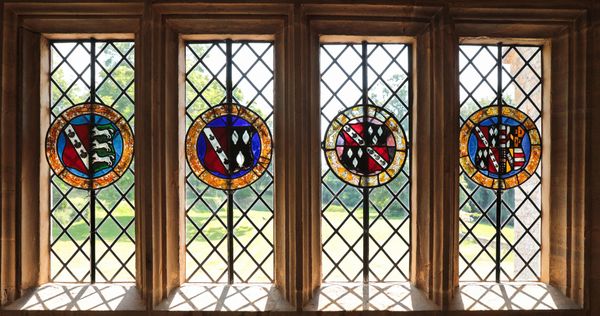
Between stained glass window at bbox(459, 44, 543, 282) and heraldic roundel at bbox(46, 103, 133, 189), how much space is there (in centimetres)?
339

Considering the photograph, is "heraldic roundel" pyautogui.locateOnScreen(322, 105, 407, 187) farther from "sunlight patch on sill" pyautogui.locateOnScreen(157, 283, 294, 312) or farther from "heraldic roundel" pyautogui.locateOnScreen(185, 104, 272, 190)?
"sunlight patch on sill" pyautogui.locateOnScreen(157, 283, 294, 312)

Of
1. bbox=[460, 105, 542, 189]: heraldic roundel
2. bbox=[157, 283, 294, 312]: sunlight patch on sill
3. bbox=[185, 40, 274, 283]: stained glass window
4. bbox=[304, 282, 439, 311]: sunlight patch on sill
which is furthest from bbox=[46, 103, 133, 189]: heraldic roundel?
bbox=[460, 105, 542, 189]: heraldic roundel

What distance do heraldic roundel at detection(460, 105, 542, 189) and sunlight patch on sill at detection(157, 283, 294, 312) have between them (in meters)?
2.27

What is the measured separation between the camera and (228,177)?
3.12 metres

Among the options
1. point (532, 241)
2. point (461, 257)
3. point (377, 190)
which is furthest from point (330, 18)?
point (532, 241)

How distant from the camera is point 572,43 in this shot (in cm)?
306

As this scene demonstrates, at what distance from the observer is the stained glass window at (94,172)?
123 inches

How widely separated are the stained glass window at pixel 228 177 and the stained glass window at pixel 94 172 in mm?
628

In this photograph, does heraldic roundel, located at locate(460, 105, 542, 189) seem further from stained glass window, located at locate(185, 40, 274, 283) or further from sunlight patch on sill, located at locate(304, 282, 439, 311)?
stained glass window, located at locate(185, 40, 274, 283)

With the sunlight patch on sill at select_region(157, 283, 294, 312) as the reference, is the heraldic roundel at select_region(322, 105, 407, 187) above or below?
above

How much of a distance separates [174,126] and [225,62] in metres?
0.82

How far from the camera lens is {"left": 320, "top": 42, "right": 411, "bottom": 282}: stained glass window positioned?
10.3ft

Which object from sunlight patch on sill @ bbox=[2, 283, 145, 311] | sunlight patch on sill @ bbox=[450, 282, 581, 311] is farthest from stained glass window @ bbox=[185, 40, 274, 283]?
sunlight patch on sill @ bbox=[450, 282, 581, 311]

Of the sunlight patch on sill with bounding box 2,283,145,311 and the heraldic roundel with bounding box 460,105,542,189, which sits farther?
the heraldic roundel with bounding box 460,105,542,189
